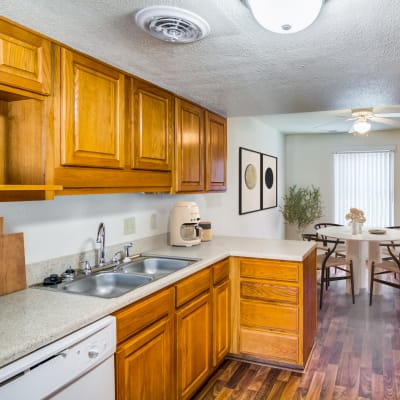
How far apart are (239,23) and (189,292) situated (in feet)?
4.93

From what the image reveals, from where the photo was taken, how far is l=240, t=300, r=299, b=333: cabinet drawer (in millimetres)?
2791

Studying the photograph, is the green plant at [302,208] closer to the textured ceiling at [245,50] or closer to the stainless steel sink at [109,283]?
the textured ceiling at [245,50]

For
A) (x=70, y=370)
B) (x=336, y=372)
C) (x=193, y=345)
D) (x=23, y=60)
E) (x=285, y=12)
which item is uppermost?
(x=285, y=12)

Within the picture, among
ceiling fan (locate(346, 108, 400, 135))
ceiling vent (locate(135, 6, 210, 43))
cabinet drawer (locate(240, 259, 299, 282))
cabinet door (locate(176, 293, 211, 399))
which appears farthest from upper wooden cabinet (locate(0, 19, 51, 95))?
ceiling fan (locate(346, 108, 400, 135))

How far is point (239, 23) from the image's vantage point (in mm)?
1590

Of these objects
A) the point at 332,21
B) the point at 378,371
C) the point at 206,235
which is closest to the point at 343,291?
the point at 378,371

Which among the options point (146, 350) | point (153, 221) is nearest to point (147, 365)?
point (146, 350)

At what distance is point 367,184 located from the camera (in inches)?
259

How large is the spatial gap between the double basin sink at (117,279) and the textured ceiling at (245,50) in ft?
3.86

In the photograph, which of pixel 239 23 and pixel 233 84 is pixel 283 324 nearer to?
pixel 233 84

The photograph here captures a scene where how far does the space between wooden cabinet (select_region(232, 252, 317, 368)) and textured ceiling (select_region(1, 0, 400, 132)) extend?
125 cm

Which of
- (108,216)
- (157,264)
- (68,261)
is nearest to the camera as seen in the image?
(68,261)

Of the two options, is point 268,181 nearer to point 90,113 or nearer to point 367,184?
point 367,184

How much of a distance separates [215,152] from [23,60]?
78.7 inches
